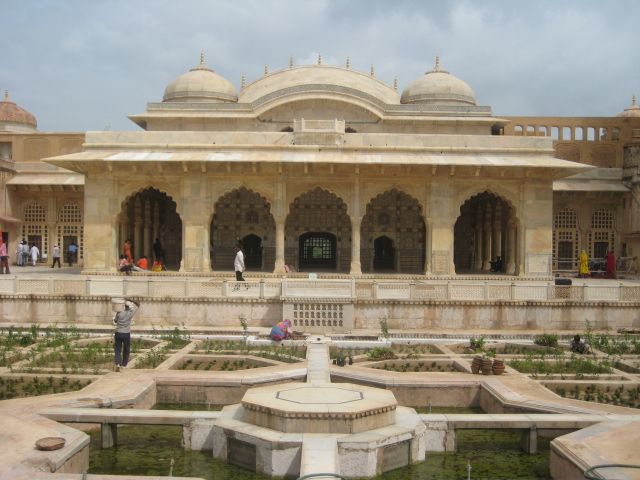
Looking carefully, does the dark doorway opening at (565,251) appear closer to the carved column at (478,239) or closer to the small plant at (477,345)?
the carved column at (478,239)

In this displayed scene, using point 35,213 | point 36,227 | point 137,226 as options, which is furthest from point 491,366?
point 35,213

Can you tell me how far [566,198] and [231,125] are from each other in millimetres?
11711

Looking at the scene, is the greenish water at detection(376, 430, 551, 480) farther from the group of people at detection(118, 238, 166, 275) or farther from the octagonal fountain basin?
the group of people at detection(118, 238, 166, 275)

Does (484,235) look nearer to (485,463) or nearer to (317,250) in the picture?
(317,250)

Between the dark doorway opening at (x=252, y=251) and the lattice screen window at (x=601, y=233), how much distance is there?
11445 mm

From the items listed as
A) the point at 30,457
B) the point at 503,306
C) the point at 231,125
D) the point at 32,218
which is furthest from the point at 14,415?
the point at 32,218

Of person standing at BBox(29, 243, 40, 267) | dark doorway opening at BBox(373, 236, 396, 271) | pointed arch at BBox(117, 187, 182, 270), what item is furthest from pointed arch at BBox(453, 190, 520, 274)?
person standing at BBox(29, 243, 40, 267)

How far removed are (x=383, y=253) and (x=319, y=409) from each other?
632 inches

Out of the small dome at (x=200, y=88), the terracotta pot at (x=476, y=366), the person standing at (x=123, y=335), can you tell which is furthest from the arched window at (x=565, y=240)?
the person standing at (x=123, y=335)

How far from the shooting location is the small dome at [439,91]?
75.0ft

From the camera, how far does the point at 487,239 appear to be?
73.2ft

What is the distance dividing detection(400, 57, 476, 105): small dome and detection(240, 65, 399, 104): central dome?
98cm

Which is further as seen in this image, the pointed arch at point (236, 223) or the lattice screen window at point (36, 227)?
the lattice screen window at point (36, 227)

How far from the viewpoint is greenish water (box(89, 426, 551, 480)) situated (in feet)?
20.8
